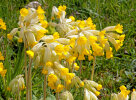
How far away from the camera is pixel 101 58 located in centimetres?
353

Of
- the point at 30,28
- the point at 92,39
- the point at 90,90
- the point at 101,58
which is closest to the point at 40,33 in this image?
the point at 30,28

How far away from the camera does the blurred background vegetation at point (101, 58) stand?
2.94 metres

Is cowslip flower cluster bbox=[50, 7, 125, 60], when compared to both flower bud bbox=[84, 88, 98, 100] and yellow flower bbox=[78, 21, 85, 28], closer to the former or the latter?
yellow flower bbox=[78, 21, 85, 28]

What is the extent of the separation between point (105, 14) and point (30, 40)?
115 inches

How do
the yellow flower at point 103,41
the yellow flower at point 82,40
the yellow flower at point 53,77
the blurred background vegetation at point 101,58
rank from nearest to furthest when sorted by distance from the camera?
the yellow flower at point 53,77
the yellow flower at point 82,40
the yellow flower at point 103,41
the blurred background vegetation at point 101,58

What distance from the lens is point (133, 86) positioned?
322cm

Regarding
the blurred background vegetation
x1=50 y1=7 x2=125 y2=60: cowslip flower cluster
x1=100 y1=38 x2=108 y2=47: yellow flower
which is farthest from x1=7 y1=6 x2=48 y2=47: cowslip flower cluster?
the blurred background vegetation

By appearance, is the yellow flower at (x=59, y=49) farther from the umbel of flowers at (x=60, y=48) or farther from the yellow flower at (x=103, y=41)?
the yellow flower at (x=103, y=41)

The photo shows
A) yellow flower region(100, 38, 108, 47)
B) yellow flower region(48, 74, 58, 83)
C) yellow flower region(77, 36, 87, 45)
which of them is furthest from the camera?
yellow flower region(100, 38, 108, 47)

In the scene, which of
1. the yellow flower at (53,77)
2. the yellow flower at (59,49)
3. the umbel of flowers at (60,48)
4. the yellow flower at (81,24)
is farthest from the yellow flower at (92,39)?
the yellow flower at (53,77)

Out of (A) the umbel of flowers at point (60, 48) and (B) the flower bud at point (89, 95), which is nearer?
(A) the umbel of flowers at point (60, 48)

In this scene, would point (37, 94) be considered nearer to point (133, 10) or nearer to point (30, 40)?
point (30, 40)

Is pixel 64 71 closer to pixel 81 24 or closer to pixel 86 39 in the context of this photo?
pixel 86 39

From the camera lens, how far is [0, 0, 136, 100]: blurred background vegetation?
2.94 meters
